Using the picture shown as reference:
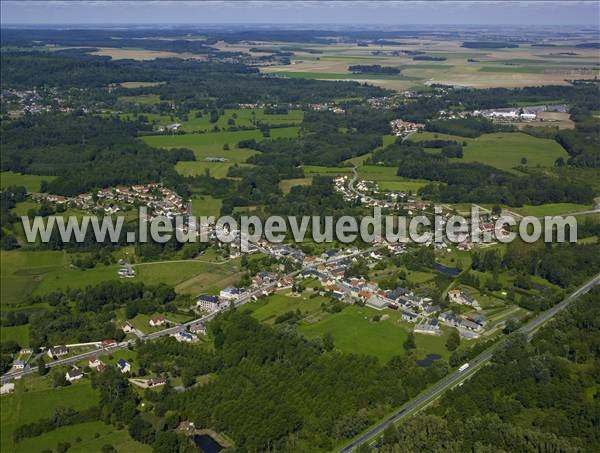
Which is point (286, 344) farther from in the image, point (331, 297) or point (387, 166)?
point (387, 166)

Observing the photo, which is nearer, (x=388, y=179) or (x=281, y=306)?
(x=281, y=306)

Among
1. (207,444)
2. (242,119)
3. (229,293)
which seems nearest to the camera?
(207,444)

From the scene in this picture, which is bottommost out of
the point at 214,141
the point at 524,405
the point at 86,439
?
the point at 86,439

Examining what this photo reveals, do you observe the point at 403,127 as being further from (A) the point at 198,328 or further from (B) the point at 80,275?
(A) the point at 198,328

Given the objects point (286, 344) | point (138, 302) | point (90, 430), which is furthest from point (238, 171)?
point (90, 430)

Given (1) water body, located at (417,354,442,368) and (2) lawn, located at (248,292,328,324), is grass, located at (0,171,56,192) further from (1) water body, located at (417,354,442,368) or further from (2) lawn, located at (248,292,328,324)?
(1) water body, located at (417,354,442,368)

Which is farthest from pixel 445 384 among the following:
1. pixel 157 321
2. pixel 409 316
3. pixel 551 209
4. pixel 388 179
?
pixel 388 179

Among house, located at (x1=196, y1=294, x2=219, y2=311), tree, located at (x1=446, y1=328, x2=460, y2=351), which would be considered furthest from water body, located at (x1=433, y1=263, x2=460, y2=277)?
house, located at (x1=196, y1=294, x2=219, y2=311)
